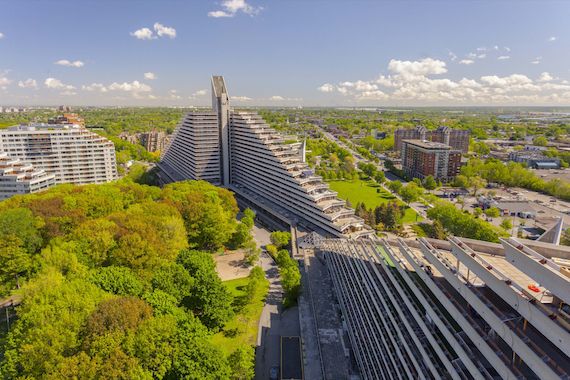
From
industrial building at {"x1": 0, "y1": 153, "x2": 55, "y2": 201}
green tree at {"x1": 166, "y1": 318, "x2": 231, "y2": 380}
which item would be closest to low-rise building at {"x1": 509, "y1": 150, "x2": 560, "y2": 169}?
green tree at {"x1": 166, "y1": 318, "x2": 231, "y2": 380}

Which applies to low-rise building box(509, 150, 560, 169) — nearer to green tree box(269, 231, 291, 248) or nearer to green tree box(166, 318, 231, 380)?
green tree box(269, 231, 291, 248)

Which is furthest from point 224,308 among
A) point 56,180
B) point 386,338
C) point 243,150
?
point 56,180

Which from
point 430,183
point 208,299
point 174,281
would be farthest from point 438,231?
point 174,281

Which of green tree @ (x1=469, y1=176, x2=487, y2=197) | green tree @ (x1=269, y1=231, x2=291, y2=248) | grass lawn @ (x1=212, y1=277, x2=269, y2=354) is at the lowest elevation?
grass lawn @ (x1=212, y1=277, x2=269, y2=354)

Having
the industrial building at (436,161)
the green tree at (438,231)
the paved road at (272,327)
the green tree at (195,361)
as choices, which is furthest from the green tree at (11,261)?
the industrial building at (436,161)

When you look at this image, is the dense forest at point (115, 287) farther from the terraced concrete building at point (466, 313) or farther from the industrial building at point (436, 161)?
the industrial building at point (436, 161)
